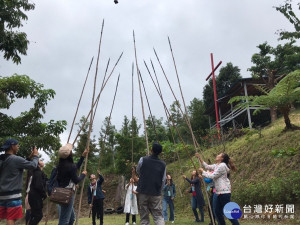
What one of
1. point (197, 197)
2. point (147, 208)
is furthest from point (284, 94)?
point (147, 208)

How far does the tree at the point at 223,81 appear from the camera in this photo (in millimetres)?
24609

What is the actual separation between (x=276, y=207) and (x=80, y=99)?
612cm

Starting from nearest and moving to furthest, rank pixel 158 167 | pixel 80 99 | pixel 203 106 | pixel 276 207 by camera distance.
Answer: pixel 158 167 → pixel 80 99 → pixel 276 207 → pixel 203 106

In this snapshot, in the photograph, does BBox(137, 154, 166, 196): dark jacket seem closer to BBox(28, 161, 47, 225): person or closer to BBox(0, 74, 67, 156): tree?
BBox(28, 161, 47, 225): person

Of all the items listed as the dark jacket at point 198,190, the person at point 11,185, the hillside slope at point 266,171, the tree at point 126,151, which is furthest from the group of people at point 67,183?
the tree at point 126,151

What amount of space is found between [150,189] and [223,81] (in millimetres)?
21757

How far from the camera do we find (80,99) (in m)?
7.56

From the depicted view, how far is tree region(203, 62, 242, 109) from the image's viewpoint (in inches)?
969

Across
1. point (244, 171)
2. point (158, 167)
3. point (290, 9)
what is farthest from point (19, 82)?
point (290, 9)

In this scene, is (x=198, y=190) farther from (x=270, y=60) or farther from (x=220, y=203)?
(x=270, y=60)

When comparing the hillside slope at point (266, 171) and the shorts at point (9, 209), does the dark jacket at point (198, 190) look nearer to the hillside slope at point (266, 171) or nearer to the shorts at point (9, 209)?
the hillside slope at point (266, 171)

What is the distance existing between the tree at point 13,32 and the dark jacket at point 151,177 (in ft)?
16.8

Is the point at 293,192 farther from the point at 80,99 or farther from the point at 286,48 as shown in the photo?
the point at 286,48

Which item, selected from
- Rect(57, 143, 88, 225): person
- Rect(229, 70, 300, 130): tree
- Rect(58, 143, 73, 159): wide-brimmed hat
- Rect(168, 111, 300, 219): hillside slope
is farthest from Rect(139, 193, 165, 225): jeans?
Rect(229, 70, 300, 130): tree
